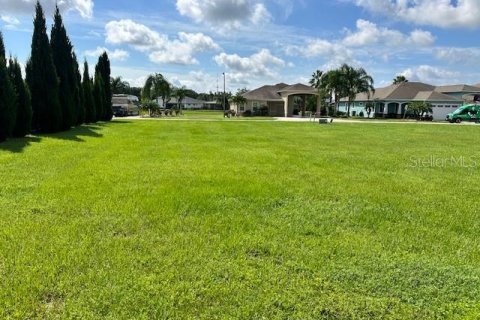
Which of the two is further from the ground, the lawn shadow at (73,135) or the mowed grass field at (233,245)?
the lawn shadow at (73,135)

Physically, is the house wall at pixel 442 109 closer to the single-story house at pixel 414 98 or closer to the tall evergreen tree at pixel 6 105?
the single-story house at pixel 414 98

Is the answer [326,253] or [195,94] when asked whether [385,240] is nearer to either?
[326,253]

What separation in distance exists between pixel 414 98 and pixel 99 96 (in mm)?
49397

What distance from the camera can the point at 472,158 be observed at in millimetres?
Answer: 12312

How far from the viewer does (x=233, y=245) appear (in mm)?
4082

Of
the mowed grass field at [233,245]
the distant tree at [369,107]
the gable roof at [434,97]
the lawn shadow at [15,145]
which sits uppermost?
the gable roof at [434,97]

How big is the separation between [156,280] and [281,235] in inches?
67.6

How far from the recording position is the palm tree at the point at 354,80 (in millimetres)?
57838

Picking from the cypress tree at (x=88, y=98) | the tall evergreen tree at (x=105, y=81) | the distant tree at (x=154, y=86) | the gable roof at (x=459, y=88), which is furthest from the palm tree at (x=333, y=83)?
the cypress tree at (x=88, y=98)

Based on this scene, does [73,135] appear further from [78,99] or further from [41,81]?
[78,99]

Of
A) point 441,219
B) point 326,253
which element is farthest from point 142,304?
point 441,219

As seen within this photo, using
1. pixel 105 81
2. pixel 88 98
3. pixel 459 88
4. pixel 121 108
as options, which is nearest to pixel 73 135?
pixel 88 98

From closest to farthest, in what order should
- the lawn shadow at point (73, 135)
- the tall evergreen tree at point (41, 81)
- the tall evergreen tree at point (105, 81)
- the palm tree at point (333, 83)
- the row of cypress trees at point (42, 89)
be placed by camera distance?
the row of cypress trees at point (42, 89)
the lawn shadow at point (73, 135)
the tall evergreen tree at point (41, 81)
the tall evergreen tree at point (105, 81)
the palm tree at point (333, 83)

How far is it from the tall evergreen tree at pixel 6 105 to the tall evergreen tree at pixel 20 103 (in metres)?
0.98
